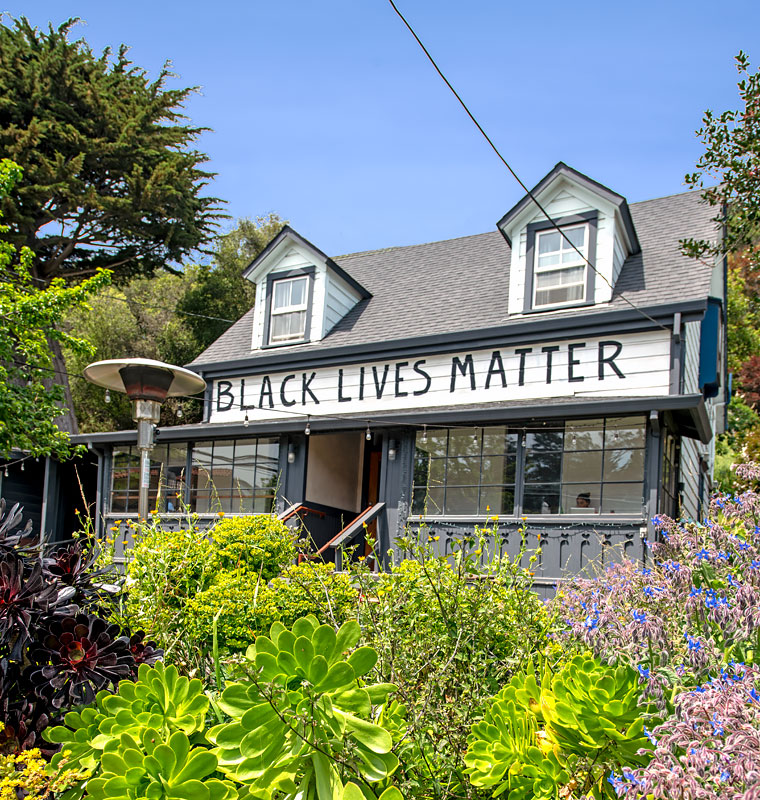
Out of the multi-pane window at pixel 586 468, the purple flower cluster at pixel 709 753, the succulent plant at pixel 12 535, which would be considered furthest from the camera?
the multi-pane window at pixel 586 468

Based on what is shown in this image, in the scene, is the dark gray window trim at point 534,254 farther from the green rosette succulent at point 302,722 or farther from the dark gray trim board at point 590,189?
the green rosette succulent at point 302,722

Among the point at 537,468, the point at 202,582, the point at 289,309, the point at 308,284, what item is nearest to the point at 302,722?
the point at 202,582

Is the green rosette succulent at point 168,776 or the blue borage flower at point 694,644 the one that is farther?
the blue borage flower at point 694,644

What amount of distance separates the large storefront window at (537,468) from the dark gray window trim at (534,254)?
1.98 m

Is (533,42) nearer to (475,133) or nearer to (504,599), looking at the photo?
(475,133)

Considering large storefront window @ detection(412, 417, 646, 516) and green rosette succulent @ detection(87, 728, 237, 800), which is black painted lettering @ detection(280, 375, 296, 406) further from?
green rosette succulent @ detection(87, 728, 237, 800)

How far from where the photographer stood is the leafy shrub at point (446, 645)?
7.80 ft

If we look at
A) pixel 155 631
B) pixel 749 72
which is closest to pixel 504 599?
pixel 155 631

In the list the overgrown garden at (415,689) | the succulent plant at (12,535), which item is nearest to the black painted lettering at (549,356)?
the overgrown garden at (415,689)

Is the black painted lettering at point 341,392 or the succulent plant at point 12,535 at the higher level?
the black painted lettering at point 341,392

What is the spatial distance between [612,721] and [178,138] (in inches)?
986

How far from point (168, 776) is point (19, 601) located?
1089mm

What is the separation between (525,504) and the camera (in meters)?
11.1

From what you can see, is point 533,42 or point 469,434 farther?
point 469,434
